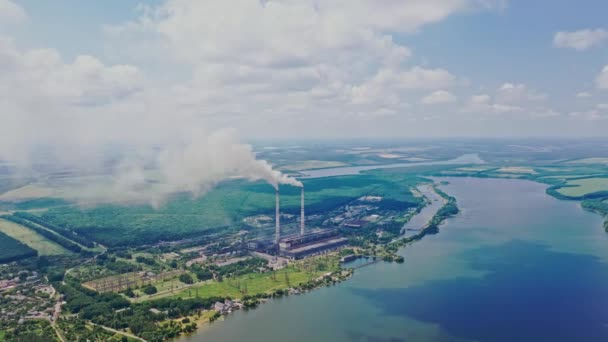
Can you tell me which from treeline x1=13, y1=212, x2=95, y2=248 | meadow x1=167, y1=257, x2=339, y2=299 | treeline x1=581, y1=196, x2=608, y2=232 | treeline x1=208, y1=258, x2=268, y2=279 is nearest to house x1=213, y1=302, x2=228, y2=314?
meadow x1=167, y1=257, x2=339, y2=299

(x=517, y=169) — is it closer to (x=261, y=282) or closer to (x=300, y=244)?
(x=300, y=244)

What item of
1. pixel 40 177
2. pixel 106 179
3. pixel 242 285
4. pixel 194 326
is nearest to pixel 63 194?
pixel 106 179

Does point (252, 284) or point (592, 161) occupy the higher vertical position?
point (592, 161)

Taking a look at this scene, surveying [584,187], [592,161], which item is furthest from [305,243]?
[592,161]

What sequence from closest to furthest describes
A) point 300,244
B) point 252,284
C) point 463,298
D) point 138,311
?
point 138,311
point 463,298
point 252,284
point 300,244

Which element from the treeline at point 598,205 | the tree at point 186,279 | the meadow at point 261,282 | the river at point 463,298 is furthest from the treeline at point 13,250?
the treeline at point 598,205


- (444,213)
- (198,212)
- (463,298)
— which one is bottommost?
(463,298)
